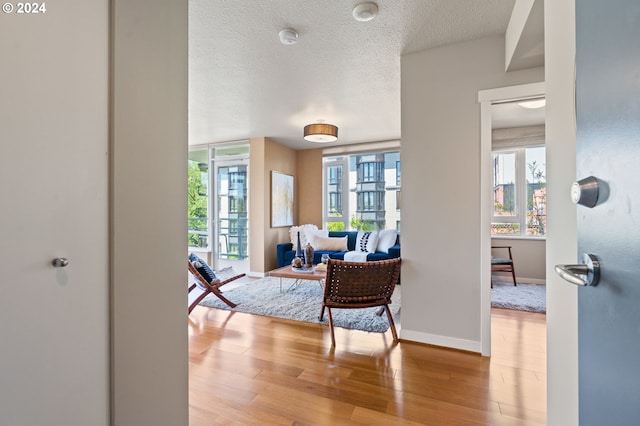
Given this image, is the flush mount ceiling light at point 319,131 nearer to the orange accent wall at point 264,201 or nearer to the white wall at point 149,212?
the orange accent wall at point 264,201

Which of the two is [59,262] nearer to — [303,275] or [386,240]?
[303,275]

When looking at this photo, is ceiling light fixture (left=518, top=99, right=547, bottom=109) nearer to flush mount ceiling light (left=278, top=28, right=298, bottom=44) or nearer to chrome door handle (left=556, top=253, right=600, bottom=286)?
flush mount ceiling light (left=278, top=28, right=298, bottom=44)

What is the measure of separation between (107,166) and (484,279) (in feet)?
8.61

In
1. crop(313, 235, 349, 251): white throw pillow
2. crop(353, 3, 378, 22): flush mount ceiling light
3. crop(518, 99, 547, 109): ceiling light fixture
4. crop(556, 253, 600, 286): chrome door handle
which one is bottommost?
crop(313, 235, 349, 251): white throw pillow

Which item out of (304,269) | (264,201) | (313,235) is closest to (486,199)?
(304,269)

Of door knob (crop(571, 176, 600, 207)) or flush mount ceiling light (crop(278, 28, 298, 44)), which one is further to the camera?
flush mount ceiling light (crop(278, 28, 298, 44))

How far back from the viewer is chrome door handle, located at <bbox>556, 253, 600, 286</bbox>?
569mm

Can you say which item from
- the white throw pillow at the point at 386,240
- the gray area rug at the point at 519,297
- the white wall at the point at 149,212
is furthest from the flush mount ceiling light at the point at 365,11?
the white throw pillow at the point at 386,240

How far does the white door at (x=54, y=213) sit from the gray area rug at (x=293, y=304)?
2.33m

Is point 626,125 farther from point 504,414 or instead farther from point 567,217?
point 504,414

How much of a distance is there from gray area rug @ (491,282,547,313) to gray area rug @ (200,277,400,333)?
1.31 metres

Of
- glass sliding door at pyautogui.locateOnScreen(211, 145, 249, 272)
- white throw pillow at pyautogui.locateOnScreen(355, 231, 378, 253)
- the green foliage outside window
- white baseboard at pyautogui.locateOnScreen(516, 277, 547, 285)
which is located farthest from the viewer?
the green foliage outside window

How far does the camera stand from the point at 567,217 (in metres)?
1.03

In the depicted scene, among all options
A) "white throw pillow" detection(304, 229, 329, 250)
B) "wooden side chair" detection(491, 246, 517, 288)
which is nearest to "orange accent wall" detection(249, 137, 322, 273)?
"white throw pillow" detection(304, 229, 329, 250)
